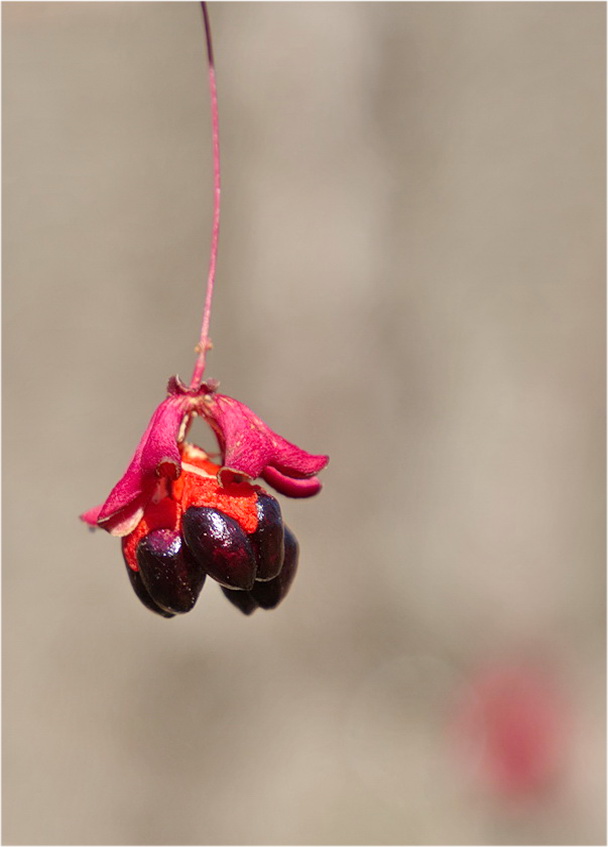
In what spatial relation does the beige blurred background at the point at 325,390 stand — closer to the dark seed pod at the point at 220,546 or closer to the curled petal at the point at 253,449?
the curled petal at the point at 253,449

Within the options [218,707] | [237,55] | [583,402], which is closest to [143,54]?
[237,55]

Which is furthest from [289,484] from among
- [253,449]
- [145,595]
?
[145,595]

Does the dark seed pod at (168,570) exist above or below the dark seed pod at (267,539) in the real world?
below

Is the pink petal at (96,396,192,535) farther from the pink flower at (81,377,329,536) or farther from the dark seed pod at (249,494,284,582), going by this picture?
the dark seed pod at (249,494,284,582)

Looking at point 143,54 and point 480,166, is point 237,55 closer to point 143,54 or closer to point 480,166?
point 143,54

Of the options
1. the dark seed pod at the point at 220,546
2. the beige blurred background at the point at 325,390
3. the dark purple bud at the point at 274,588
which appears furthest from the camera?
the beige blurred background at the point at 325,390

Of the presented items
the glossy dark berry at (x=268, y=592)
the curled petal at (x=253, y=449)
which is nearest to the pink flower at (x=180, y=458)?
the curled petal at (x=253, y=449)

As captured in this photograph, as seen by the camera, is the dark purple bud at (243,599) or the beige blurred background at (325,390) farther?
the beige blurred background at (325,390)

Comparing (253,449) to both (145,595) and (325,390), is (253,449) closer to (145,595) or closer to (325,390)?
(145,595)
